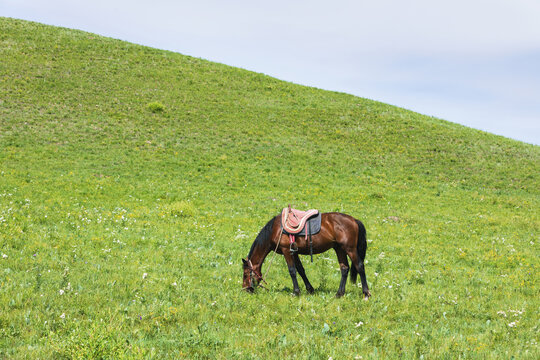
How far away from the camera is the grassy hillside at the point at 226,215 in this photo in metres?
6.82

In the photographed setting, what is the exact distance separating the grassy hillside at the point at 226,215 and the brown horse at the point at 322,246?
0.64 m

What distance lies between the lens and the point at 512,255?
14.6 m

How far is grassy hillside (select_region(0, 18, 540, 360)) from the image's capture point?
682 centimetres

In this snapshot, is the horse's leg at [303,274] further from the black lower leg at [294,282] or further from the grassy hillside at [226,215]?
the grassy hillside at [226,215]

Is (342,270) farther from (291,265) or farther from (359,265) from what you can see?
(291,265)

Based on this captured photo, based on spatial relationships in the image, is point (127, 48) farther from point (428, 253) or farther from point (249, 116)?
point (428, 253)

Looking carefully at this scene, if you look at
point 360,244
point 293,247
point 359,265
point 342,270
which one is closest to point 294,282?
point 293,247

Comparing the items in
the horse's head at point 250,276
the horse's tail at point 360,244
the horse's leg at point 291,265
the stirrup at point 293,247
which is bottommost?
the horse's head at point 250,276

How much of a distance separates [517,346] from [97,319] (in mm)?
8114

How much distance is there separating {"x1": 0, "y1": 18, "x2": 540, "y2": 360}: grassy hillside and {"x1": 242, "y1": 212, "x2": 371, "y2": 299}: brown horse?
2.10 ft

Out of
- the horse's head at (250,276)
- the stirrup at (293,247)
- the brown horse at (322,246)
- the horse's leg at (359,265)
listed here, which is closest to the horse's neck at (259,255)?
the brown horse at (322,246)

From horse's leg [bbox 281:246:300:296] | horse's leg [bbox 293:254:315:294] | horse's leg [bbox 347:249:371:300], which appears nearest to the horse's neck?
horse's leg [bbox 281:246:300:296]

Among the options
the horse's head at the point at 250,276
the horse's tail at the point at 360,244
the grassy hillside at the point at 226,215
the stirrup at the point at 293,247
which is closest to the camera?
the grassy hillside at the point at 226,215

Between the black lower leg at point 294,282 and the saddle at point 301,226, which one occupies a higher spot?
the saddle at point 301,226
